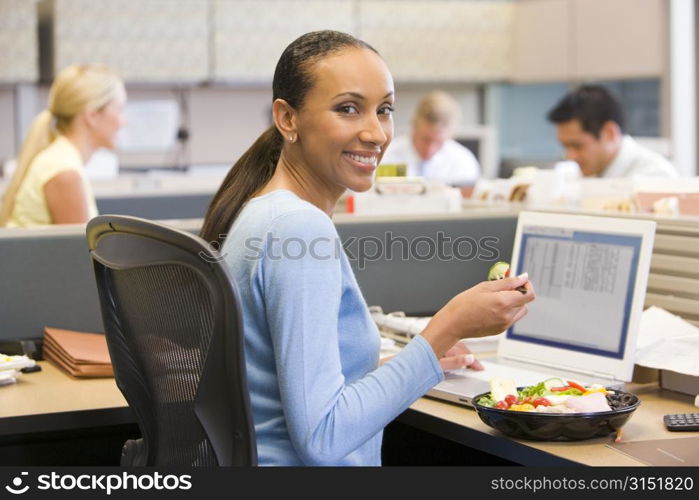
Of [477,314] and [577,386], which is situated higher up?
[477,314]

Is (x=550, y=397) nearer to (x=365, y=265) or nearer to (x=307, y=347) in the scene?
(x=307, y=347)

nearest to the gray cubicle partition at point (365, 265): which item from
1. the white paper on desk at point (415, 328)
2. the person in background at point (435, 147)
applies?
the white paper on desk at point (415, 328)

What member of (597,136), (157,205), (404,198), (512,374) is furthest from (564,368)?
(157,205)

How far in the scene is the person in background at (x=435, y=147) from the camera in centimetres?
565

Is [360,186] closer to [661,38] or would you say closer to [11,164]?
[11,164]


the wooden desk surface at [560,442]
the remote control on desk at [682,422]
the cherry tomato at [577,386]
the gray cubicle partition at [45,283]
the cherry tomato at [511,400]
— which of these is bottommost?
the wooden desk surface at [560,442]

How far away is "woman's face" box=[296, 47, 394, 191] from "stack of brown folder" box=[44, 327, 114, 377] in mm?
701

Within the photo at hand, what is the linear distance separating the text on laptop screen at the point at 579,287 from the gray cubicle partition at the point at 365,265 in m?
0.43

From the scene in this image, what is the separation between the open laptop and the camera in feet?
6.43

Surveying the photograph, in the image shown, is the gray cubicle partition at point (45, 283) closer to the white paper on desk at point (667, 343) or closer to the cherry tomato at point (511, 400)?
the cherry tomato at point (511, 400)

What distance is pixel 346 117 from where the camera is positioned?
151cm

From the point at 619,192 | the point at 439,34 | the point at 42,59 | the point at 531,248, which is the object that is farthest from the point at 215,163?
the point at 531,248

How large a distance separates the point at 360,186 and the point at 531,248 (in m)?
0.72

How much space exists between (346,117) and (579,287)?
0.77 m
